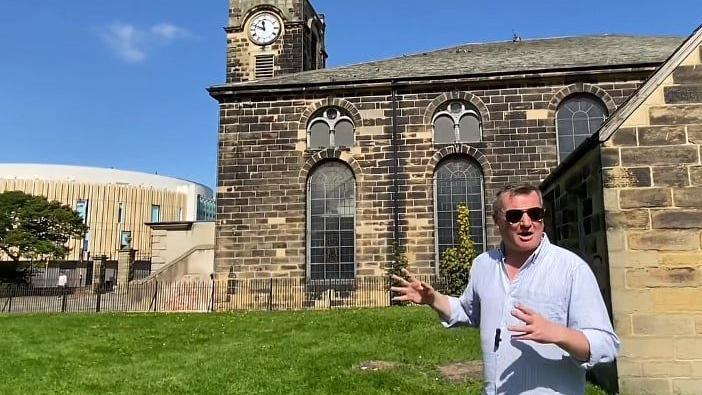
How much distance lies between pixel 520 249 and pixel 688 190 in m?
5.81

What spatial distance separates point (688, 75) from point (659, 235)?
7.30ft

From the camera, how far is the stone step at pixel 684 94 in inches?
294

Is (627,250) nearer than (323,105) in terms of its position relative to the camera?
Yes

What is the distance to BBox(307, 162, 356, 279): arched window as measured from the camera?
65.2 ft

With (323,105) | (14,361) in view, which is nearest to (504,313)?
(14,361)

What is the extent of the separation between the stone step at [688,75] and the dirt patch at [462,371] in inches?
195

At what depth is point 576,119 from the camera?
19234 mm

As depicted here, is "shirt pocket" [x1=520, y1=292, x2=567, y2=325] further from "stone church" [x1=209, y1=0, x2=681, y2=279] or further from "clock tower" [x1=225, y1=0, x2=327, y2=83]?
"clock tower" [x1=225, y1=0, x2=327, y2=83]

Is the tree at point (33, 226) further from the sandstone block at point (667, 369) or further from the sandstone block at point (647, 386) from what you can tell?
the sandstone block at point (667, 369)

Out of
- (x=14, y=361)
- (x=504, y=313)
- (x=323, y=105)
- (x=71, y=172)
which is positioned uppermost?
(x=71, y=172)

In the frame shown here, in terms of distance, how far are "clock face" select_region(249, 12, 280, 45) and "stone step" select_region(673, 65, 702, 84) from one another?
23.5 meters

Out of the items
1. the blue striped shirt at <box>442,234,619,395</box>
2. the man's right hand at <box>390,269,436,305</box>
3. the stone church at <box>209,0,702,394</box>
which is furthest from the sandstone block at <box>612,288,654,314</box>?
the stone church at <box>209,0,702,394</box>

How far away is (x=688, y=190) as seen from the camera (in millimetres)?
7301

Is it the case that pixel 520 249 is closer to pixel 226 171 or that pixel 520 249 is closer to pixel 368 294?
pixel 368 294
